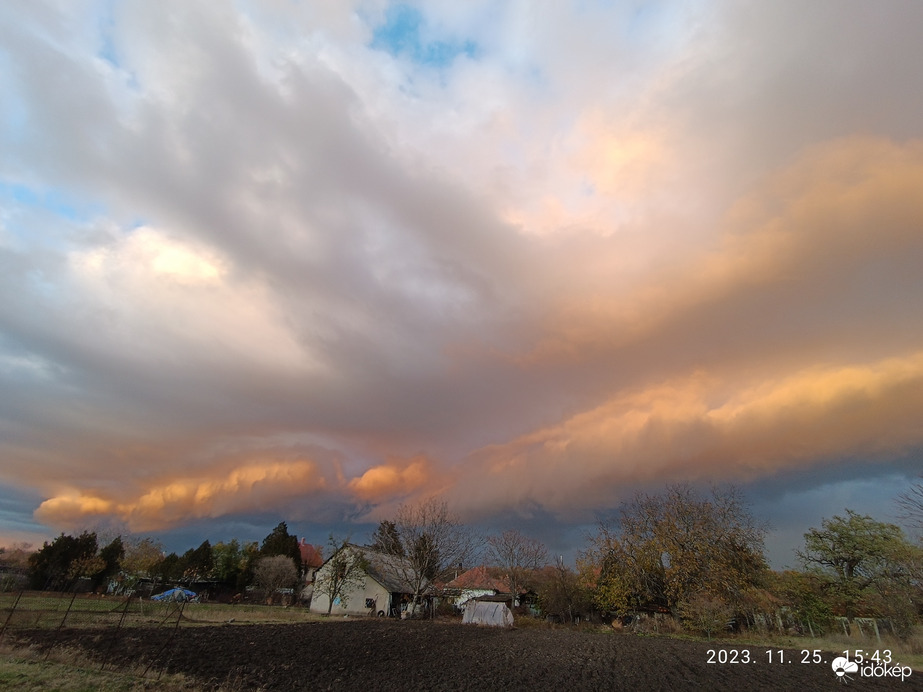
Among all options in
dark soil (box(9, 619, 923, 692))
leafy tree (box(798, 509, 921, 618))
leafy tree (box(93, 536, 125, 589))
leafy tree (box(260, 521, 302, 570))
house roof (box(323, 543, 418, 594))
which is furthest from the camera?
leafy tree (box(260, 521, 302, 570))

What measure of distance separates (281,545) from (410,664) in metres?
64.9

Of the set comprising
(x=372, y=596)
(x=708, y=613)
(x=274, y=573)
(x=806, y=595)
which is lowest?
(x=372, y=596)

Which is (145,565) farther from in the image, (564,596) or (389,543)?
(564,596)

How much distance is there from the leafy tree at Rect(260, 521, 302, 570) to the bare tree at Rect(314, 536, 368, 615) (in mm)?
24524

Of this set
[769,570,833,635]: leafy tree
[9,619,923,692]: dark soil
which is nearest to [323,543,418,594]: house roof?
[9,619,923,692]: dark soil

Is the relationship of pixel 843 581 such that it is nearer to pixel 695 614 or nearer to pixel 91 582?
pixel 695 614

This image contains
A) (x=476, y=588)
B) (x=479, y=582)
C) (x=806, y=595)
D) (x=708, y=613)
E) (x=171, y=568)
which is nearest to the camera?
(x=708, y=613)

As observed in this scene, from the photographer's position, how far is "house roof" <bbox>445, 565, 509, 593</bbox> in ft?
247

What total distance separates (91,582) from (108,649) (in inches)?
2198

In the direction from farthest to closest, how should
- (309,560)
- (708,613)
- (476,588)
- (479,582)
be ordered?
(309,560)
(479,582)
(476,588)
(708,613)

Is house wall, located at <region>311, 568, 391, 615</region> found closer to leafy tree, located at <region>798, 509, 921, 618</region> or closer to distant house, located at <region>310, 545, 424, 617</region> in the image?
distant house, located at <region>310, 545, 424, 617</region>

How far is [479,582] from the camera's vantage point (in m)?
79.2

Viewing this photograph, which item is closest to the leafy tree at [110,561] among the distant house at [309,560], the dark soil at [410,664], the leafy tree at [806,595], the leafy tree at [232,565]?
the leafy tree at [232,565]

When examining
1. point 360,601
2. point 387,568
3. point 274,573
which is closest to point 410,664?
point 360,601
